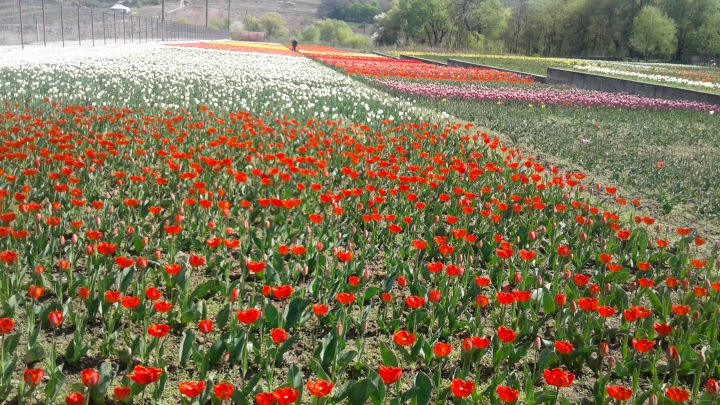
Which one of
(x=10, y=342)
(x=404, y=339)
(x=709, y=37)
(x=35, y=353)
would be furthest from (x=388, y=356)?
(x=709, y=37)

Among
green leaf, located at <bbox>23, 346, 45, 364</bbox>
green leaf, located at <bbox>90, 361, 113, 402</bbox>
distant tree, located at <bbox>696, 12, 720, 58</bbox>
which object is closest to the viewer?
green leaf, located at <bbox>90, 361, 113, 402</bbox>

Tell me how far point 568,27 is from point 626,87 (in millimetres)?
50082

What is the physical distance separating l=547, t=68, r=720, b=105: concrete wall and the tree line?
36756 millimetres

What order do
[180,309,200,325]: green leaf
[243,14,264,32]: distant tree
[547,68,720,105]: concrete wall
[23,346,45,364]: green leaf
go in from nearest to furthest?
[23,346,45,364]: green leaf → [180,309,200,325]: green leaf → [547,68,720,105]: concrete wall → [243,14,264,32]: distant tree

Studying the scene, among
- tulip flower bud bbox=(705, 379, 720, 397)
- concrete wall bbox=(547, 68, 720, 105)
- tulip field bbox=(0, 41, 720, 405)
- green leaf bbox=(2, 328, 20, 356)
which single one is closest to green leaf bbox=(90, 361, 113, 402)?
tulip field bbox=(0, 41, 720, 405)

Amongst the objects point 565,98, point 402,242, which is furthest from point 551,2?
point 402,242

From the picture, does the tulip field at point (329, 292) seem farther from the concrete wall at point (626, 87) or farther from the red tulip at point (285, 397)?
the concrete wall at point (626, 87)

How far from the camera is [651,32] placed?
188ft

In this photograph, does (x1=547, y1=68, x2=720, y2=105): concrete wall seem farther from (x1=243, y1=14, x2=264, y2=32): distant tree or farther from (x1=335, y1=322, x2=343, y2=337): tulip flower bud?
(x1=243, y1=14, x2=264, y2=32): distant tree

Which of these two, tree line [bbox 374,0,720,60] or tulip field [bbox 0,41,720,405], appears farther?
tree line [bbox 374,0,720,60]

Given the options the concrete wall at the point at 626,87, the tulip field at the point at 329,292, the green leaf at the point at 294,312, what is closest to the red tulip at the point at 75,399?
the tulip field at the point at 329,292

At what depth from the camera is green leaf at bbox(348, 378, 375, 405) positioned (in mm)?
2729

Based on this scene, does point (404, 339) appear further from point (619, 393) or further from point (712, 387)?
point (712, 387)

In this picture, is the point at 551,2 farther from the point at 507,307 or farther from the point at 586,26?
the point at 507,307
